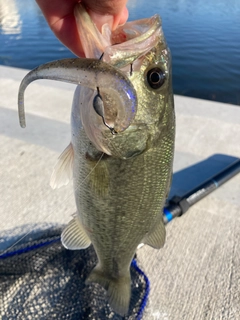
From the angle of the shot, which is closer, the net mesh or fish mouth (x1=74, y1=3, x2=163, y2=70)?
fish mouth (x1=74, y1=3, x2=163, y2=70)

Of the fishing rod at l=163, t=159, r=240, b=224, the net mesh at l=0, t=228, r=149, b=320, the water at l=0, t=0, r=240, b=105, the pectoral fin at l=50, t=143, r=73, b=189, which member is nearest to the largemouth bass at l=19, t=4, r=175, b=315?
the pectoral fin at l=50, t=143, r=73, b=189

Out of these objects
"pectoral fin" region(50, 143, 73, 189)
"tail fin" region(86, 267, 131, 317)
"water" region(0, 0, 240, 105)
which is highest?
"pectoral fin" region(50, 143, 73, 189)

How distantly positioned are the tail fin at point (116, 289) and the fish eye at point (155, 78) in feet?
3.39

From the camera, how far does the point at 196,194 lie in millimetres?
2701

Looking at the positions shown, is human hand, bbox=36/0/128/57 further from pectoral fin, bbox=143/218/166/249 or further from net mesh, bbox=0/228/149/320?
net mesh, bbox=0/228/149/320

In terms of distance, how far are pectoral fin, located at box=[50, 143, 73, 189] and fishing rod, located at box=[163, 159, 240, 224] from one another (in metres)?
1.10

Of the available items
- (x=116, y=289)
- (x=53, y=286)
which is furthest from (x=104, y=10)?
(x=53, y=286)

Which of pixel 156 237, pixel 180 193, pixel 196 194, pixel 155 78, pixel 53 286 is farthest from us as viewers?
pixel 180 193

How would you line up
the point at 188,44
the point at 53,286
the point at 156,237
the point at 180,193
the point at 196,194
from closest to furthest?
the point at 156,237
the point at 53,286
the point at 196,194
the point at 180,193
the point at 188,44

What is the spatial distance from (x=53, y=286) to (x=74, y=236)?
45 centimetres

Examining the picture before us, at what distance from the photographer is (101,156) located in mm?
1395

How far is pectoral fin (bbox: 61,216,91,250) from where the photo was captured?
1689mm

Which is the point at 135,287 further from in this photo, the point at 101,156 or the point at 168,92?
the point at 168,92

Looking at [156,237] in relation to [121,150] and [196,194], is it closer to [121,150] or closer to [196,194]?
[121,150]
